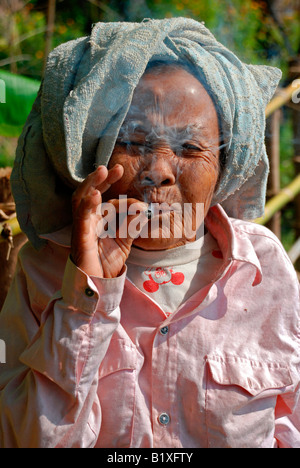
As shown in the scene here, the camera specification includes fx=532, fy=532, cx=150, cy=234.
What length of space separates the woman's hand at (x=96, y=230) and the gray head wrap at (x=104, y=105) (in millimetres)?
136

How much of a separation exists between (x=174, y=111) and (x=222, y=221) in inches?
17.8

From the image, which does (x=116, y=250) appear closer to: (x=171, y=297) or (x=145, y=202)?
(x=145, y=202)

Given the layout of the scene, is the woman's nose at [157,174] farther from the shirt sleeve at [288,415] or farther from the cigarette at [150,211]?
the shirt sleeve at [288,415]

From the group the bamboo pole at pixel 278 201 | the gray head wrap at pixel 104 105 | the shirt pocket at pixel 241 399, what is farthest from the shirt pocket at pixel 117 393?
the bamboo pole at pixel 278 201

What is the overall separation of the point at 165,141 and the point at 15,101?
2.43m

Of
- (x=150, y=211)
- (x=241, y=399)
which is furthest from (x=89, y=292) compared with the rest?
(x=241, y=399)

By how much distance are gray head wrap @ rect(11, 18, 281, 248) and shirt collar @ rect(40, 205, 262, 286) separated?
0.07m

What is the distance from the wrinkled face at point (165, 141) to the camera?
1424 millimetres

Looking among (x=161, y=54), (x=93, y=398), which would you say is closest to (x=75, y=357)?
(x=93, y=398)

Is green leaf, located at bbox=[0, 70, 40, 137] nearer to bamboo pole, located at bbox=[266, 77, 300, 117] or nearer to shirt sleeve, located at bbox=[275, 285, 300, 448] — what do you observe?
bamboo pole, located at bbox=[266, 77, 300, 117]

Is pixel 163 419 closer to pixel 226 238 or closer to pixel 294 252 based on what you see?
pixel 226 238

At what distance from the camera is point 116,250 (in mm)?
1402

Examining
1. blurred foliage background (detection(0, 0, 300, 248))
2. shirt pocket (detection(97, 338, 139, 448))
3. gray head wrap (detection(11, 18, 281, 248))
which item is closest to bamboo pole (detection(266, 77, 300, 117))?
blurred foliage background (detection(0, 0, 300, 248))

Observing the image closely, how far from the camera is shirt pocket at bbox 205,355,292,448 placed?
147 centimetres
